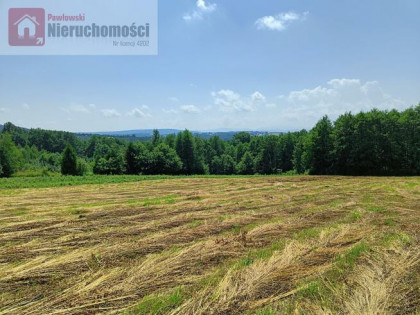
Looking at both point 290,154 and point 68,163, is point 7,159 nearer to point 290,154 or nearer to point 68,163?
point 68,163

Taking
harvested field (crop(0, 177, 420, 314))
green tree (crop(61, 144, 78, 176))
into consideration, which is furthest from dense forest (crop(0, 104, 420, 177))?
harvested field (crop(0, 177, 420, 314))

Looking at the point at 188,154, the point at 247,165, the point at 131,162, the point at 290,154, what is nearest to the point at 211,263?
the point at 131,162

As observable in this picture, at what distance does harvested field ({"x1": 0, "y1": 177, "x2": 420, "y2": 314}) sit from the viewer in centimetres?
402

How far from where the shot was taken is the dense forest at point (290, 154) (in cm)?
3703

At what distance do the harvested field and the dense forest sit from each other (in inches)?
1298

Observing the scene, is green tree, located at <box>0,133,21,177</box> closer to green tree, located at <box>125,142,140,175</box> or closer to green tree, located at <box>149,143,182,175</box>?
green tree, located at <box>125,142,140,175</box>

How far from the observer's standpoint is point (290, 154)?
227 ft

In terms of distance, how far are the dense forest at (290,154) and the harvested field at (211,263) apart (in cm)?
3296

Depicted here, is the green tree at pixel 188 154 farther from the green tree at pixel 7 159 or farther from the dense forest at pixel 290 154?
the green tree at pixel 7 159

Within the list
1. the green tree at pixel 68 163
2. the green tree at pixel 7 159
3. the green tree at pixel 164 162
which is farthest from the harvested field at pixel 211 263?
the green tree at pixel 7 159

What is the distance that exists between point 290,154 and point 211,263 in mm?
67462

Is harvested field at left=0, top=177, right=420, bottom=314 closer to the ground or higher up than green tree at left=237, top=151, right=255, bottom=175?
higher up

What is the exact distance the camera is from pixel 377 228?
7793 mm

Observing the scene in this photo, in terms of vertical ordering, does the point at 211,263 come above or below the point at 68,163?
above
